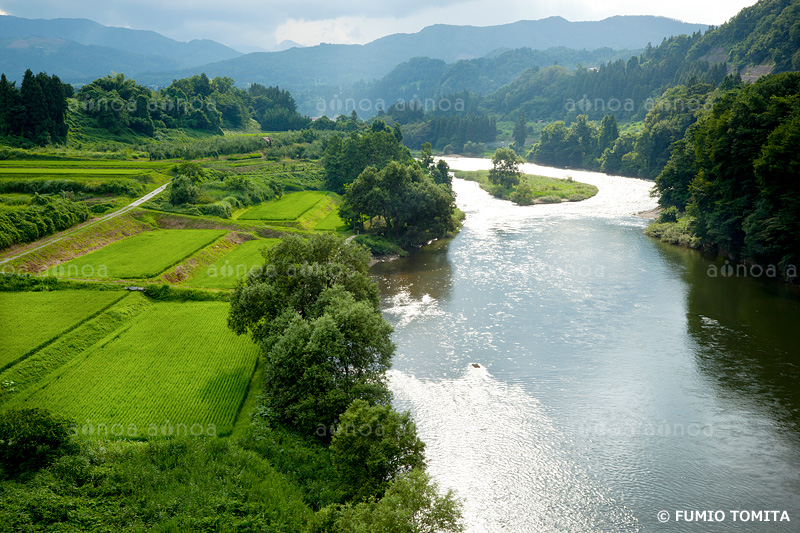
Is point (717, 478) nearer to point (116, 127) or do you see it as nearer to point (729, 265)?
point (729, 265)

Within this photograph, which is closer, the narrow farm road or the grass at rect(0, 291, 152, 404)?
the grass at rect(0, 291, 152, 404)

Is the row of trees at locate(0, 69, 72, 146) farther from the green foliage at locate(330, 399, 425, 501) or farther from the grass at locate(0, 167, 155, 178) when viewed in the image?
the green foliage at locate(330, 399, 425, 501)

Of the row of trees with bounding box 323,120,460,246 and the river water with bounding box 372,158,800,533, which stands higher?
the row of trees with bounding box 323,120,460,246

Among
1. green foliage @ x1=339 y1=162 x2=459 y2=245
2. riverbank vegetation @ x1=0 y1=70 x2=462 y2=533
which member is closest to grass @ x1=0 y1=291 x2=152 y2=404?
riverbank vegetation @ x1=0 y1=70 x2=462 y2=533

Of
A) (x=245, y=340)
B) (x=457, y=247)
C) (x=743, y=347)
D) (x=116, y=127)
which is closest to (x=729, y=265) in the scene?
(x=743, y=347)

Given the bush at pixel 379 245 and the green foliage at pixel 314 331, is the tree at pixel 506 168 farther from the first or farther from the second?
the green foliage at pixel 314 331

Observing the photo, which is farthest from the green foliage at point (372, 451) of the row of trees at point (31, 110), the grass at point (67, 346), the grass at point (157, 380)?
the row of trees at point (31, 110)

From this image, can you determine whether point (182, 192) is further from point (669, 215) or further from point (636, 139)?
point (636, 139)
